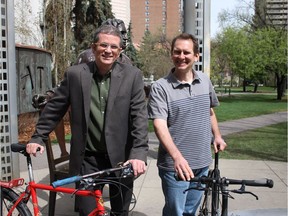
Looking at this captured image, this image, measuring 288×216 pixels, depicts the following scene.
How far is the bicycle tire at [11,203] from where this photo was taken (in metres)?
3.02

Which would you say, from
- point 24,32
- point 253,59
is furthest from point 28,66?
point 253,59

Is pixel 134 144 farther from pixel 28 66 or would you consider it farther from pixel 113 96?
pixel 28 66

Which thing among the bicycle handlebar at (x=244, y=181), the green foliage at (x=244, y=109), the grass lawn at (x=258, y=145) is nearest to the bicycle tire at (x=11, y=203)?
the bicycle handlebar at (x=244, y=181)

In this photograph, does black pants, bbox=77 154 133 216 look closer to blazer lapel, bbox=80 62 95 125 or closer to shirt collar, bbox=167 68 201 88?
blazer lapel, bbox=80 62 95 125

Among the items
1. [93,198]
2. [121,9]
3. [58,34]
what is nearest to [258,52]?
[121,9]

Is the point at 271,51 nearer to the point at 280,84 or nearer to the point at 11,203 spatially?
the point at 280,84

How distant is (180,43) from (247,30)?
35.6 metres

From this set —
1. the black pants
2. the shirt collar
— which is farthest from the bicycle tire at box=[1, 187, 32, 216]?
the shirt collar

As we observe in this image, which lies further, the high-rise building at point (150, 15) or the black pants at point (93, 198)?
the high-rise building at point (150, 15)

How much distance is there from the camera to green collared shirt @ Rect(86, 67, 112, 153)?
2773 millimetres

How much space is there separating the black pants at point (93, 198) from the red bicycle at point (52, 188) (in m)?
0.10

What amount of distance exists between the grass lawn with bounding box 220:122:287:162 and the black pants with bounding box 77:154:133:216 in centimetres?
543

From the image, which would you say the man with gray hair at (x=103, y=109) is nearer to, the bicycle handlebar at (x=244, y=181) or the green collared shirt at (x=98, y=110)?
the green collared shirt at (x=98, y=110)

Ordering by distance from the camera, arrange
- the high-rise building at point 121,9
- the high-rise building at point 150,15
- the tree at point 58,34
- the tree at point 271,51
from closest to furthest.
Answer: the tree at point 58,34 < the tree at point 271,51 < the high-rise building at point 121,9 < the high-rise building at point 150,15
